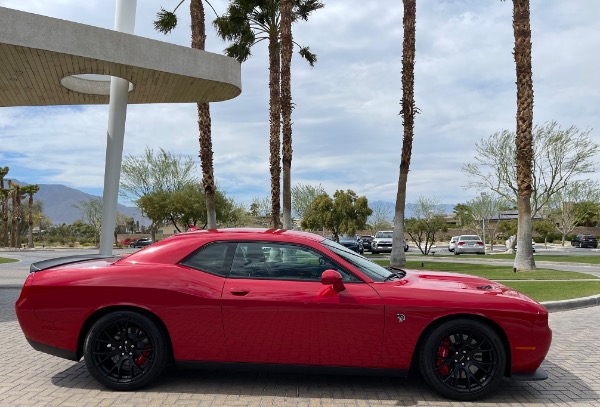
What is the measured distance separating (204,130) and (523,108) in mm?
11337

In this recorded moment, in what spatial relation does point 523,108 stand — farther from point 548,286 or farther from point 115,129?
point 115,129

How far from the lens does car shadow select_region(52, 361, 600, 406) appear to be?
4391 mm

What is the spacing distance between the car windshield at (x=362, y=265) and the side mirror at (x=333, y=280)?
14.7 inches

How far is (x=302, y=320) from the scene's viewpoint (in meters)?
4.35

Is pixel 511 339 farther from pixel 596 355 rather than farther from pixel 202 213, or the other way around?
pixel 202 213

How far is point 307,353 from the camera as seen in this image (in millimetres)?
4391

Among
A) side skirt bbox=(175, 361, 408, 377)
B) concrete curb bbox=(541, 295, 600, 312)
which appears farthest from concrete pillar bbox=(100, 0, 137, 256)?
concrete curb bbox=(541, 295, 600, 312)

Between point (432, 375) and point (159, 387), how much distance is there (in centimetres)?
244

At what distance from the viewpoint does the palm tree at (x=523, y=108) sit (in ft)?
53.5

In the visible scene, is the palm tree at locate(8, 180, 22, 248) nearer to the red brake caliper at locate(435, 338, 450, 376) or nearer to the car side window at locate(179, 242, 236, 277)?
the car side window at locate(179, 242, 236, 277)

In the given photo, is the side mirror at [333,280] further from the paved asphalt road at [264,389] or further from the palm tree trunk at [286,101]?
the palm tree trunk at [286,101]

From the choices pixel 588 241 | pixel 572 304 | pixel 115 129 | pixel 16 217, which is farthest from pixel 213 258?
pixel 16 217

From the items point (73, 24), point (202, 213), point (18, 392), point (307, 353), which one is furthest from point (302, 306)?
point (202, 213)

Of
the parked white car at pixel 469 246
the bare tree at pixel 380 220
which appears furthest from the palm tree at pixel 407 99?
the bare tree at pixel 380 220
